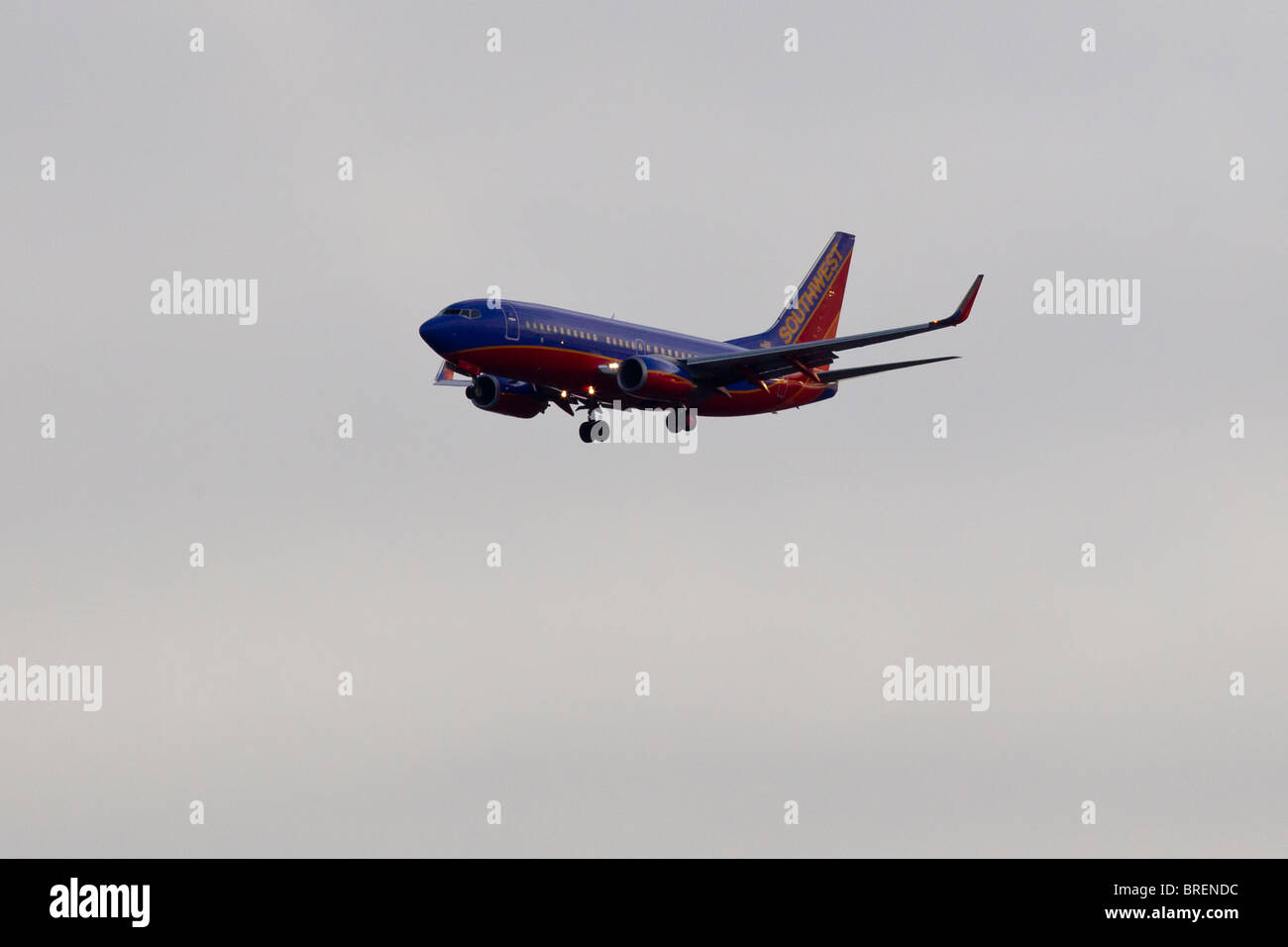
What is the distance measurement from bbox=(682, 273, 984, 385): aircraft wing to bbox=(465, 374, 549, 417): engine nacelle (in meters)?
8.41

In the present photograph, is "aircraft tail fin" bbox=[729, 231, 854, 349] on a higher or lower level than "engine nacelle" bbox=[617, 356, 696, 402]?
higher

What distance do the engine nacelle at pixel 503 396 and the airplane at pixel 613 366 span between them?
0.05 meters

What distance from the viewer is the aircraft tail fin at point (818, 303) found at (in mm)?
122000

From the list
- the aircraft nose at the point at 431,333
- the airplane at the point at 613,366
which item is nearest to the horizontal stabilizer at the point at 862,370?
the airplane at the point at 613,366

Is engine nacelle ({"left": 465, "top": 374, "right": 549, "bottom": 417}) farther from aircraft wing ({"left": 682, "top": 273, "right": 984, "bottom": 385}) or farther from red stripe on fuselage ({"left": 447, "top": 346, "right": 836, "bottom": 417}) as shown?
aircraft wing ({"left": 682, "top": 273, "right": 984, "bottom": 385})

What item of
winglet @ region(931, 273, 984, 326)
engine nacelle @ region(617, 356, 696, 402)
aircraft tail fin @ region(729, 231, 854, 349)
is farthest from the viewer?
aircraft tail fin @ region(729, 231, 854, 349)

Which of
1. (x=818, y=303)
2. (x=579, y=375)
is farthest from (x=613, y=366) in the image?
(x=818, y=303)

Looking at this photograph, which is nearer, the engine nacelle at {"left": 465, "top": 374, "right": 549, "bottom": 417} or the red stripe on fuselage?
the red stripe on fuselage

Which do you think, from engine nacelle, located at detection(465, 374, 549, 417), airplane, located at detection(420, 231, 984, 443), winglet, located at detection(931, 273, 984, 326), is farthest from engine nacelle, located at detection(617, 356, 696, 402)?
winglet, located at detection(931, 273, 984, 326)

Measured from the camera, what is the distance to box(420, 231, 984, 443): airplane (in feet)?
309

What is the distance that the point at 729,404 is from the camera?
106 meters

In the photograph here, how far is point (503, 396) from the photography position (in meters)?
102
